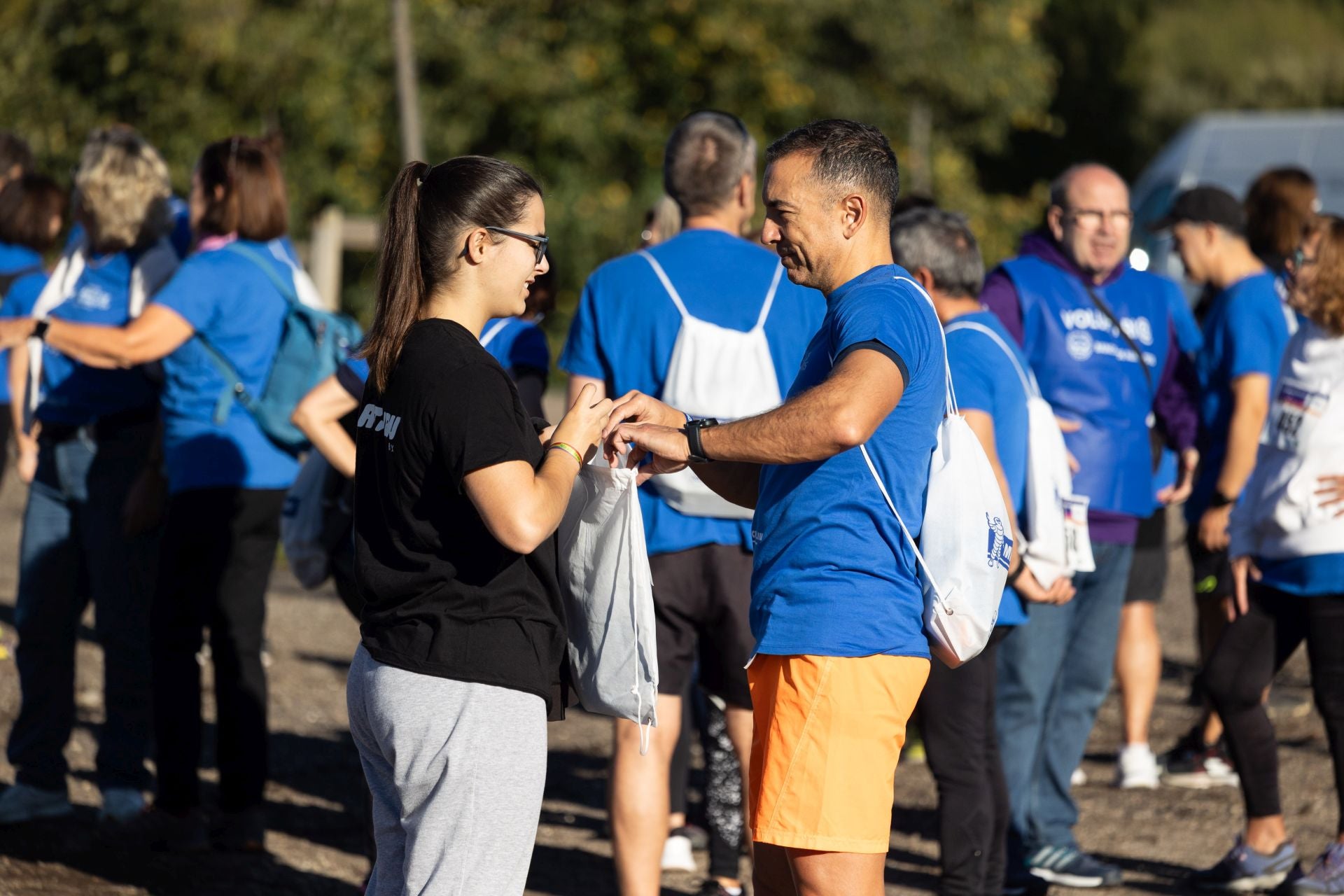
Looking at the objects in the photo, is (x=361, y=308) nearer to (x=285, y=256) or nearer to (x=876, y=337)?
(x=285, y=256)

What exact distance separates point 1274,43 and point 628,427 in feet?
100

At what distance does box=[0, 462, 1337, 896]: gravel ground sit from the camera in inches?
185

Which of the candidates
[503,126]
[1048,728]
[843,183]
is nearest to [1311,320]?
[1048,728]

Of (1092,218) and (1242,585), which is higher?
(1092,218)

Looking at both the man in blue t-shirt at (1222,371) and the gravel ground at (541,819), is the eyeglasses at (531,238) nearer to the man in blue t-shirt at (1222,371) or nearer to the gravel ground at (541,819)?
A: the gravel ground at (541,819)

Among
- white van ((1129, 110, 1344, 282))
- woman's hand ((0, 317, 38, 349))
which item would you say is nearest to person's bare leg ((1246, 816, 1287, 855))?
woman's hand ((0, 317, 38, 349))

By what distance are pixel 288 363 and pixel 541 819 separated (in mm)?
1843

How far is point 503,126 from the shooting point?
19875 mm

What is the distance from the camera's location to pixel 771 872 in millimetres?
3037

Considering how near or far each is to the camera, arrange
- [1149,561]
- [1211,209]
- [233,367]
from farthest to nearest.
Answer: [1149,561], [1211,209], [233,367]

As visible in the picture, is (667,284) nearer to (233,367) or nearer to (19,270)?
(233,367)

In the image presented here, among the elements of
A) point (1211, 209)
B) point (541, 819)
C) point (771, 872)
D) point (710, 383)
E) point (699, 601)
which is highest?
point (1211, 209)

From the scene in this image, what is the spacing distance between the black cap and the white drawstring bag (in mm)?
3691

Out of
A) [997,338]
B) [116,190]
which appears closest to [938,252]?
[997,338]
